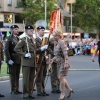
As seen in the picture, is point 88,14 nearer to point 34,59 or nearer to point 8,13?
point 8,13

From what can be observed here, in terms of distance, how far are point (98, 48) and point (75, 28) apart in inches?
2268

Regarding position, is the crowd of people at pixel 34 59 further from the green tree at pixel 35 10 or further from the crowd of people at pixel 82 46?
the green tree at pixel 35 10

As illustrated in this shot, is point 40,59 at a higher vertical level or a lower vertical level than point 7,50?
lower

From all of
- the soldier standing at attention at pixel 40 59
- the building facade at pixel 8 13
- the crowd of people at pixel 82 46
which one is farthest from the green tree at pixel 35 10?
the soldier standing at attention at pixel 40 59

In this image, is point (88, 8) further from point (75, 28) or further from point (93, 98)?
point (93, 98)

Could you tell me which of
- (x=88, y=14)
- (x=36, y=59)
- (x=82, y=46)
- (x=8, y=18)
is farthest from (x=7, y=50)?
(x=88, y=14)

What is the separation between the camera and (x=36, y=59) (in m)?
11.1

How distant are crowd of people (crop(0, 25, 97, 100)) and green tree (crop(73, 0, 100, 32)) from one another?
2172 inches

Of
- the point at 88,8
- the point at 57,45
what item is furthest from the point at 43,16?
the point at 57,45

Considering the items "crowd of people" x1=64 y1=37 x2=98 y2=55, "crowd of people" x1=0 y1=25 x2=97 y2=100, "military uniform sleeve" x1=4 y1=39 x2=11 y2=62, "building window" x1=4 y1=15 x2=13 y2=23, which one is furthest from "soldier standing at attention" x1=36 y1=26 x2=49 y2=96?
"building window" x1=4 y1=15 x2=13 y2=23

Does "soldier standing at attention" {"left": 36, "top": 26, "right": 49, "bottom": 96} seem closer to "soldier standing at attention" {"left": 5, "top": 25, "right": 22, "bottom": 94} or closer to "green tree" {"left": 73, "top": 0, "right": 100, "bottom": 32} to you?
"soldier standing at attention" {"left": 5, "top": 25, "right": 22, "bottom": 94}

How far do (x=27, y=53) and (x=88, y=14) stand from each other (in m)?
56.7

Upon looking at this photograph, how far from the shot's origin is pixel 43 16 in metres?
56.8

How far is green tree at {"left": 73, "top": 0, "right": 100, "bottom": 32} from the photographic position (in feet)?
218
